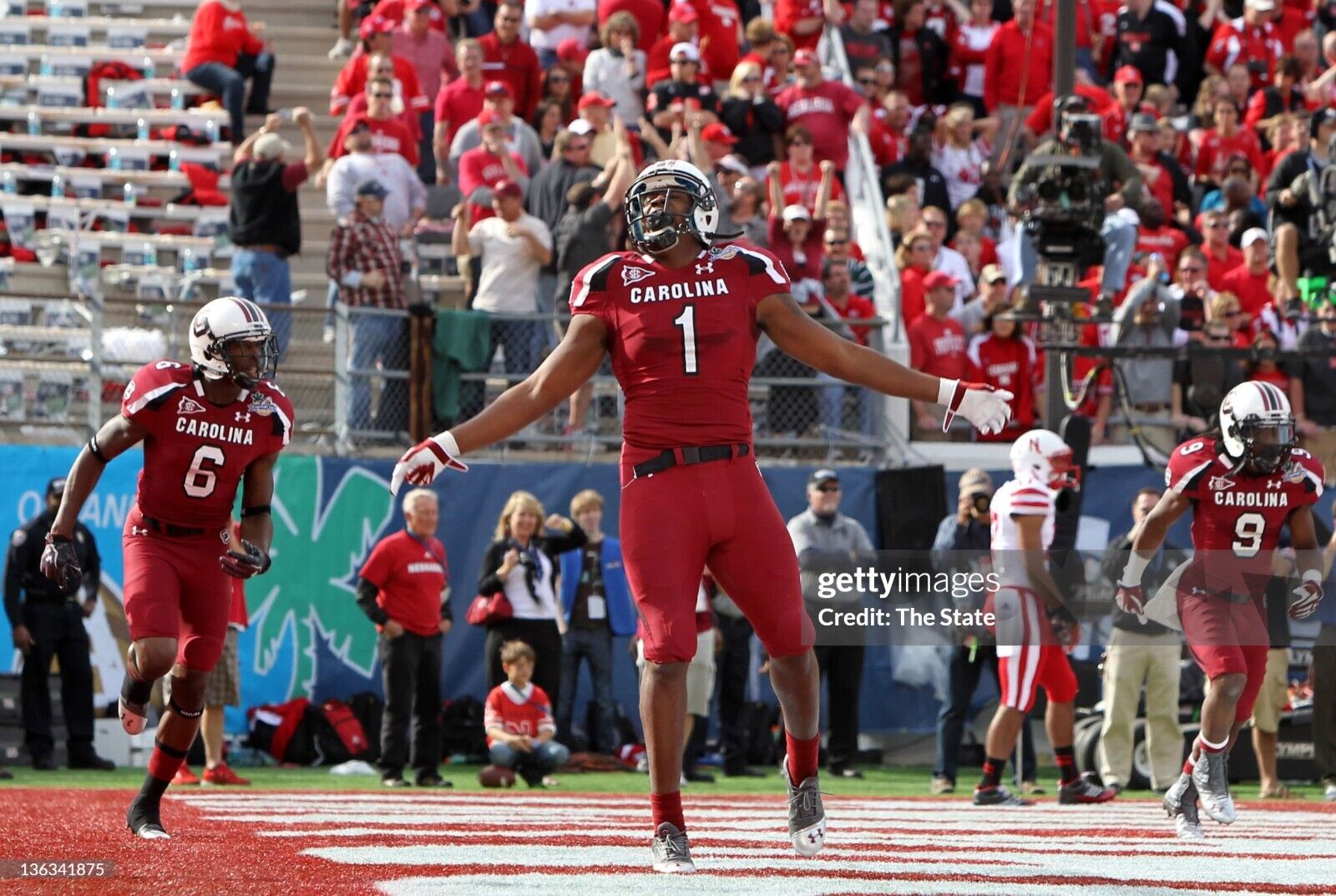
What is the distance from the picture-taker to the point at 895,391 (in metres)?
6.48

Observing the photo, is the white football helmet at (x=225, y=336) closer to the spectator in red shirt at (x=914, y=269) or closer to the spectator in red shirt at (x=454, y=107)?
the spectator in red shirt at (x=914, y=269)

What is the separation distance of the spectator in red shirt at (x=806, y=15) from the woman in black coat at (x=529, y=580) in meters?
6.62

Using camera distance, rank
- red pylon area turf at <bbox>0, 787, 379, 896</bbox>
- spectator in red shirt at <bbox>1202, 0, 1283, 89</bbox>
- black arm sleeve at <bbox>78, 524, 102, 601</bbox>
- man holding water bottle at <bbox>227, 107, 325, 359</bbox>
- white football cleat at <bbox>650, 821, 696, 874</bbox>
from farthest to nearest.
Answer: spectator in red shirt at <bbox>1202, 0, 1283, 89</bbox>, man holding water bottle at <bbox>227, 107, 325, 359</bbox>, black arm sleeve at <bbox>78, 524, 102, 601</bbox>, white football cleat at <bbox>650, 821, 696, 874</bbox>, red pylon area turf at <bbox>0, 787, 379, 896</bbox>

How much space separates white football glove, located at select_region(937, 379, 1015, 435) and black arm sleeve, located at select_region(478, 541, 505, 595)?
23.4ft

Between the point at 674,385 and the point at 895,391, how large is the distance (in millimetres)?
696

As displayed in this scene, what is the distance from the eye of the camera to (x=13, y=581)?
43.7 feet

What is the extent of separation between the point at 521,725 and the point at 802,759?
5882 mm

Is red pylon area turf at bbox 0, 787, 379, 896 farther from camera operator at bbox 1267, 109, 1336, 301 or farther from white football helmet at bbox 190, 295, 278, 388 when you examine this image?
camera operator at bbox 1267, 109, 1336, 301

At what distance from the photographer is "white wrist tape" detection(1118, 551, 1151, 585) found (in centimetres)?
928

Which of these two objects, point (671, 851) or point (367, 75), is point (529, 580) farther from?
point (671, 851)

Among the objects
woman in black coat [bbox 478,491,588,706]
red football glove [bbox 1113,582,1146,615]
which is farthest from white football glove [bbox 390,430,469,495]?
woman in black coat [bbox 478,491,588,706]

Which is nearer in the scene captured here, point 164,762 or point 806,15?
point 164,762

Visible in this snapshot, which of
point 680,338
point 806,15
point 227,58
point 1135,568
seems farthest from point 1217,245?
point 680,338

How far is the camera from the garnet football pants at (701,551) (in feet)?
20.5
